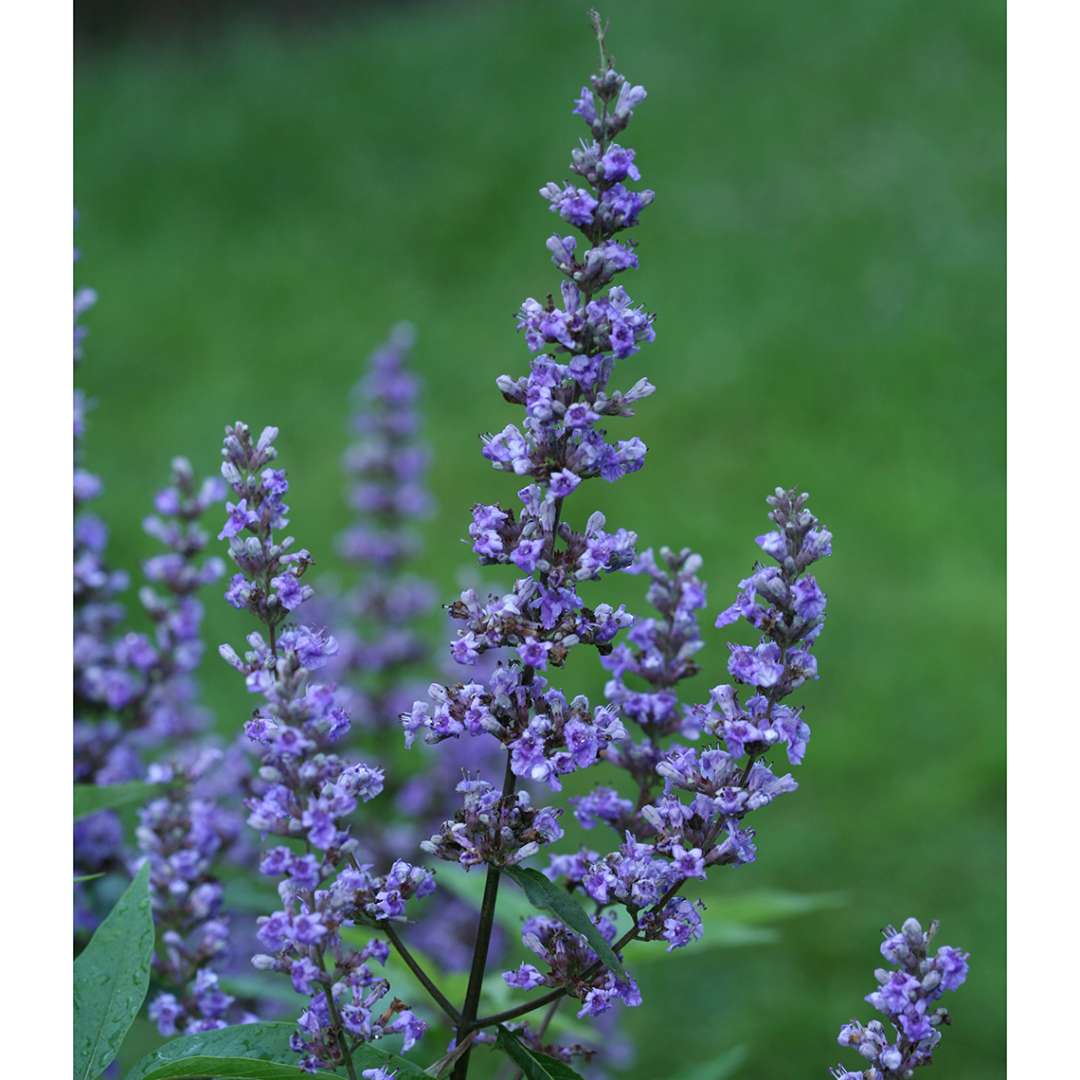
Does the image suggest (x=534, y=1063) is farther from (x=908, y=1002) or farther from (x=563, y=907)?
(x=908, y=1002)

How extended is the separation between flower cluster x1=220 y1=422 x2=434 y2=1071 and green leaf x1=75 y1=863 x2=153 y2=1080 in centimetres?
15

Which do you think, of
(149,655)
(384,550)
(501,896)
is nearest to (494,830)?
(501,896)

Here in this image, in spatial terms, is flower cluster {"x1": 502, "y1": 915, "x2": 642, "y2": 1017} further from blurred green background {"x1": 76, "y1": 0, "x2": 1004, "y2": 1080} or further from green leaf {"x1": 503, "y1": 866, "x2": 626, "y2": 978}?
blurred green background {"x1": 76, "y1": 0, "x2": 1004, "y2": 1080}

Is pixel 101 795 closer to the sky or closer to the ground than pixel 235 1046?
closer to the sky

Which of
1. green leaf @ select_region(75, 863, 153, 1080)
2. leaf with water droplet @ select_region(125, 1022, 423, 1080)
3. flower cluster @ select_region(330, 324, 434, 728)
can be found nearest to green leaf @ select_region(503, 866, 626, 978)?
leaf with water droplet @ select_region(125, 1022, 423, 1080)

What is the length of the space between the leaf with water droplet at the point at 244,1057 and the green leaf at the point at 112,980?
2.3 inches

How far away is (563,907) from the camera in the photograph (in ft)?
4.19

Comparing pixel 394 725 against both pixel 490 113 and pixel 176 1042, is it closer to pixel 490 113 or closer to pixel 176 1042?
pixel 176 1042

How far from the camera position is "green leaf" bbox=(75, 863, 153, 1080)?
145 cm

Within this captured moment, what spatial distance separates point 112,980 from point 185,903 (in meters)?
0.36

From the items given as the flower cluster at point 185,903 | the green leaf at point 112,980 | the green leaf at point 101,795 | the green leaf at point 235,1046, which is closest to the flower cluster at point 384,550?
the flower cluster at point 185,903
